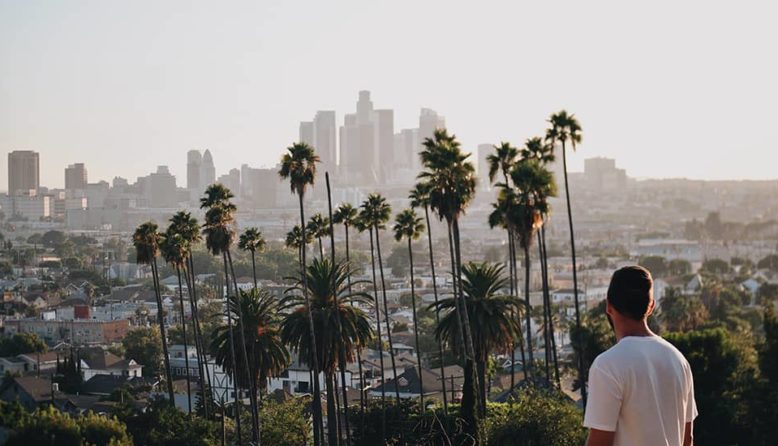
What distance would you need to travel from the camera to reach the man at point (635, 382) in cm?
365

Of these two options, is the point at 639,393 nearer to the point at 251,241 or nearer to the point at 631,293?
the point at 631,293

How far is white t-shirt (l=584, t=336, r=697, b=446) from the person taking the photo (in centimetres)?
364

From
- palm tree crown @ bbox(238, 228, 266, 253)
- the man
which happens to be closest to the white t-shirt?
the man

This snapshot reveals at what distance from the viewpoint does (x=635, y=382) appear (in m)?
3.69

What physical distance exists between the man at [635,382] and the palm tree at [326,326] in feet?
84.5

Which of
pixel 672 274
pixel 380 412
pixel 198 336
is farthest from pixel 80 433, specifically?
pixel 672 274

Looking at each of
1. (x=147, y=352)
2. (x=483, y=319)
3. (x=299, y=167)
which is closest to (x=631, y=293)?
(x=483, y=319)

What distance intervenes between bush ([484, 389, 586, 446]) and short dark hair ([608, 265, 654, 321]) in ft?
68.6

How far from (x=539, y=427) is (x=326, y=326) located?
759 cm

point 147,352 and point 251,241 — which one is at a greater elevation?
point 251,241

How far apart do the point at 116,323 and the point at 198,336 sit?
173ft

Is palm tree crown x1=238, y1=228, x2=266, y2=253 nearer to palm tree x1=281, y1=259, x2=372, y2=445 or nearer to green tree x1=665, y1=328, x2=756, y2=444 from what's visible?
palm tree x1=281, y1=259, x2=372, y2=445

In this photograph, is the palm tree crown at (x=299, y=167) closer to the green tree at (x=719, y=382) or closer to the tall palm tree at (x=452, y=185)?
the tall palm tree at (x=452, y=185)

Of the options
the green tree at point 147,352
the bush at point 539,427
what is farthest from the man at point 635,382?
the green tree at point 147,352
